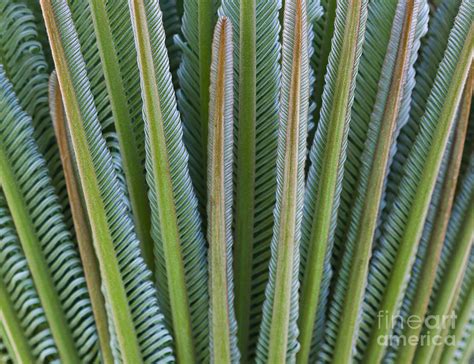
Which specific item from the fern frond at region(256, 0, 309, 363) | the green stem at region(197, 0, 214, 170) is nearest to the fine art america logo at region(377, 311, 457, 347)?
the fern frond at region(256, 0, 309, 363)

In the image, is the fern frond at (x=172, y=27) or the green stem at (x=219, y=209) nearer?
the green stem at (x=219, y=209)

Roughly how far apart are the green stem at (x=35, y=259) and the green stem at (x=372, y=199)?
38 cm

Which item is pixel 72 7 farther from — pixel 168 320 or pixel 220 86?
pixel 168 320

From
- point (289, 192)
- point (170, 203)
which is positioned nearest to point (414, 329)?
point (289, 192)

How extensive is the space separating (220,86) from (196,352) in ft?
1.25

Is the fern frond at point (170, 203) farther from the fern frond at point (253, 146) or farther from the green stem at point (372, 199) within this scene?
the green stem at point (372, 199)

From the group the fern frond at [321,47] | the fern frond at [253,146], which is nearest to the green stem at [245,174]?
the fern frond at [253,146]

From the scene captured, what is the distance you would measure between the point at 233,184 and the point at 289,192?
145 mm

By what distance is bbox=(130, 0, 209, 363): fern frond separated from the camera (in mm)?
898

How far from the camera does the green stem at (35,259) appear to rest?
3.09ft

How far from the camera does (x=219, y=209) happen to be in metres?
0.89

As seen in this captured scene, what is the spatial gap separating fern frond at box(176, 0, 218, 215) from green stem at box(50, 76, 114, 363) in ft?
0.56

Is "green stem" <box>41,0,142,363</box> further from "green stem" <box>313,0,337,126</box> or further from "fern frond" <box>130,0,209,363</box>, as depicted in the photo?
"green stem" <box>313,0,337,126</box>

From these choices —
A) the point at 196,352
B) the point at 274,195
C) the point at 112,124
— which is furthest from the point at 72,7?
the point at 196,352
